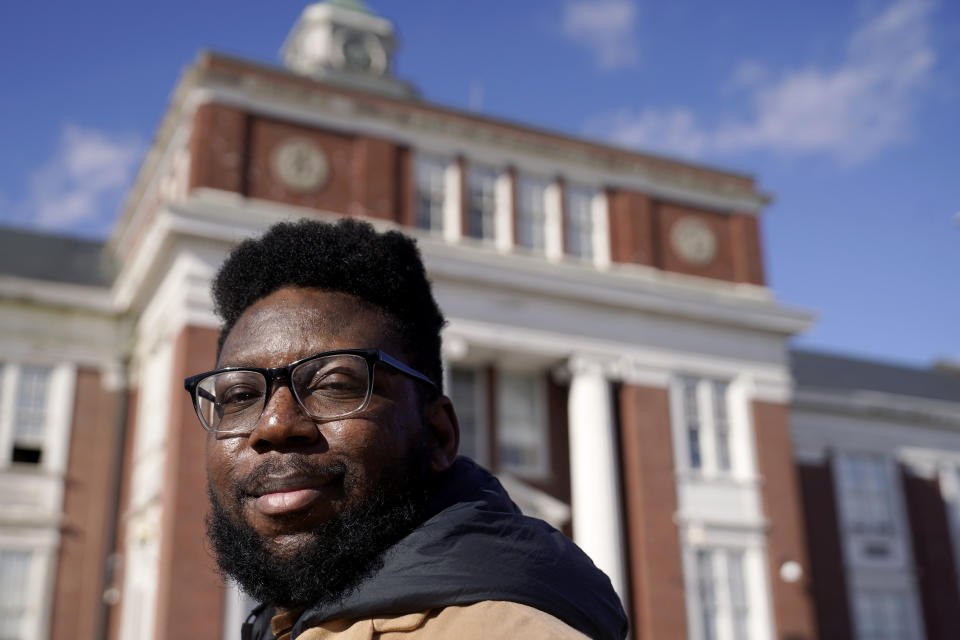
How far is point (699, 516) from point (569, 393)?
3122mm

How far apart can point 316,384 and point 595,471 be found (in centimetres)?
1604

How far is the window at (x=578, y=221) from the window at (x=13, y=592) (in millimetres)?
10882

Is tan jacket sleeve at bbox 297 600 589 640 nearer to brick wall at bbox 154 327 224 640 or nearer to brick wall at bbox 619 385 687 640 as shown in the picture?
brick wall at bbox 154 327 224 640

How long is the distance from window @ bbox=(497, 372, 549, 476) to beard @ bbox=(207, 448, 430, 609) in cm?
1630

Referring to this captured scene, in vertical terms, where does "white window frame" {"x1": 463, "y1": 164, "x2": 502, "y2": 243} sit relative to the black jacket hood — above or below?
above

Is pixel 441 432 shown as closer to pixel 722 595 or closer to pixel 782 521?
pixel 722 595

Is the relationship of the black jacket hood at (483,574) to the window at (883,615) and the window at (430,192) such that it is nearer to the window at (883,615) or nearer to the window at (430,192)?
the window at (430,192)

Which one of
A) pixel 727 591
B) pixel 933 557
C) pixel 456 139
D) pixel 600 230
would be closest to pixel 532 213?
pixel 600 230

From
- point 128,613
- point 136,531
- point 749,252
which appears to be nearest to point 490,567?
point 136,531

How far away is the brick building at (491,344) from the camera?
16938 millimetres

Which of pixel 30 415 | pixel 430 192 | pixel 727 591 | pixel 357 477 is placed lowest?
pixel 357 477

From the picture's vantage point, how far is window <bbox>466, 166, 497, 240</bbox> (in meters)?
18.5

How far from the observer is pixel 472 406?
59.4ft

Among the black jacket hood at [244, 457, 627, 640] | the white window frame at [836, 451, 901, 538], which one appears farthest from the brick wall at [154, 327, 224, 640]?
the white window frame at [836, 451, 901, 538]
